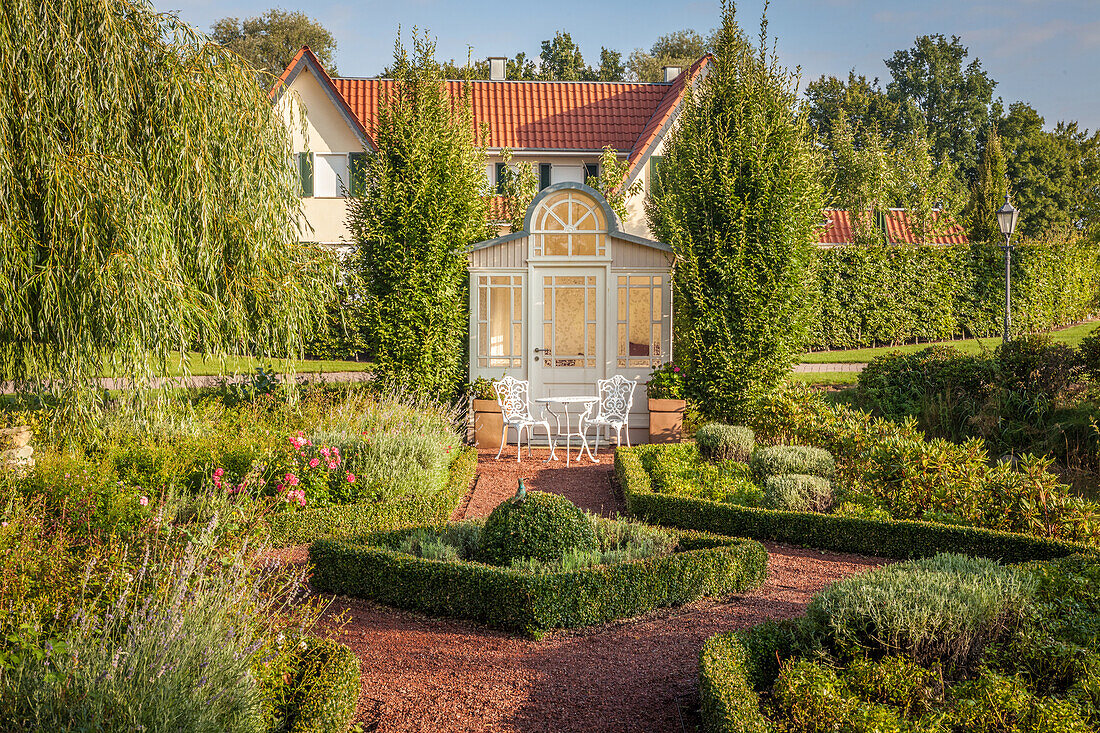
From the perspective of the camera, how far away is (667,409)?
11.6m

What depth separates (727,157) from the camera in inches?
437

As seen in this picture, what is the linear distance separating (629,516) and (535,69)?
33450mm

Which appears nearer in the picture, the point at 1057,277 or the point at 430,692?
the point at 430,692

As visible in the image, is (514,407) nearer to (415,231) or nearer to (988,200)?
(415,231)

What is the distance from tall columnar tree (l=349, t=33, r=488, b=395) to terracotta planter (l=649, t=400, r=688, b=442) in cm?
306

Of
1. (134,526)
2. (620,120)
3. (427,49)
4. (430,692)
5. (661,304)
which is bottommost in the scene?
(430,692)

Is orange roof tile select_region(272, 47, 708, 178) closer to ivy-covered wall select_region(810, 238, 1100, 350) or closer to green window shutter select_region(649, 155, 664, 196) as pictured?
green window shutter select_region(649, 155, 664, 196)

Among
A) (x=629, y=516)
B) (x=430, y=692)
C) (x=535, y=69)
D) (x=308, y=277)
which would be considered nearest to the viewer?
(x=430, y=692)

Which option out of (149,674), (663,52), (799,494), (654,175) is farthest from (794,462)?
(663,52)

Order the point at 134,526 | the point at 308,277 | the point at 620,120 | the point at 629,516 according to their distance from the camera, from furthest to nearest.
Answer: the point at 620,120 < the point at 308,277 < the point at 629,516 < the point at 134,526

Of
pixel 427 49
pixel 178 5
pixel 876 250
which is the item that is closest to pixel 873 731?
pixel 178 5

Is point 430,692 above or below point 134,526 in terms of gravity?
below

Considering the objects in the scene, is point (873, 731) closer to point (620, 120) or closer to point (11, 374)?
point (11, 374)

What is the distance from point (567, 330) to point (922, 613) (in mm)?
8653
